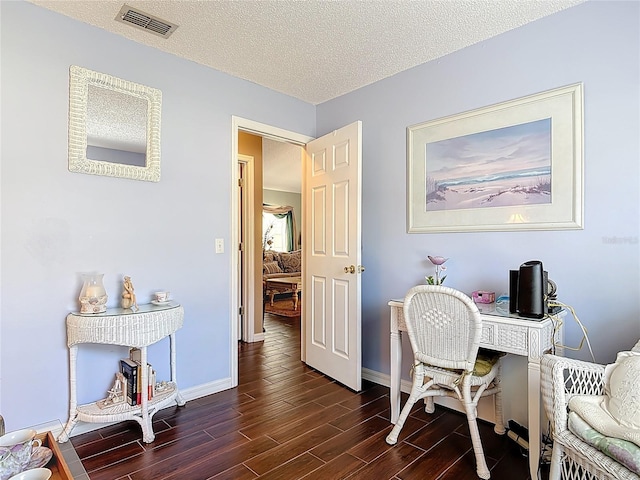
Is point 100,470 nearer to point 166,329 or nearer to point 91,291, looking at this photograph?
point 166,329

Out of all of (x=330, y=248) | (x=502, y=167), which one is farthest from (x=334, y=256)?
(x=502, y=167)

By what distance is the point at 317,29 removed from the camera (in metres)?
2.34

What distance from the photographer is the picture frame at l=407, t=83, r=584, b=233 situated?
2.13 m

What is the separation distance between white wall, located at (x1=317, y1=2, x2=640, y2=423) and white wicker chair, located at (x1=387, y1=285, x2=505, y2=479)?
519 mm

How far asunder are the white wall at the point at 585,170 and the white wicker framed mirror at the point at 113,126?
1.70 metres

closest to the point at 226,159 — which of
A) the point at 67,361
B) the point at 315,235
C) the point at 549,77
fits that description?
the point at 315,235

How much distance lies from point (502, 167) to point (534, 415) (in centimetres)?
141

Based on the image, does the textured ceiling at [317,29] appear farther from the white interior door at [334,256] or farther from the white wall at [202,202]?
the white interior door at [334,256]

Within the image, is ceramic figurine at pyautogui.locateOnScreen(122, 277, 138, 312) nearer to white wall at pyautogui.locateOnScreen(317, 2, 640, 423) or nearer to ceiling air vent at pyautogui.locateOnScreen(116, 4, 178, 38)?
ceiling air vent at pyautogui.locateOnScreen(116, 4, 178, 38)

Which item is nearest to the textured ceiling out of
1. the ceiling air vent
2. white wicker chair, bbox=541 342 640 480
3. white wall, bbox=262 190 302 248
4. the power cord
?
the ceiling air vent

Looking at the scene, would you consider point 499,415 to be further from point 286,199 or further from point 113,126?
point 286,199

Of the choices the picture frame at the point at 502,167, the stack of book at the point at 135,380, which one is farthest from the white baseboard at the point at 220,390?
the picture frame at the point at 502,167

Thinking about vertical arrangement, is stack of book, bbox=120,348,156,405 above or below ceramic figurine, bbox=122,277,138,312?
below

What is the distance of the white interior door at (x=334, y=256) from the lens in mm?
2881
